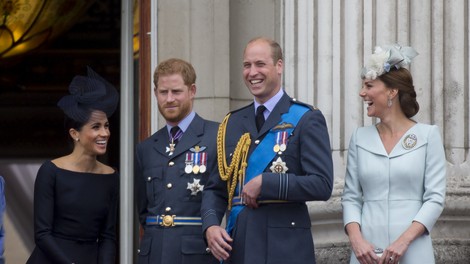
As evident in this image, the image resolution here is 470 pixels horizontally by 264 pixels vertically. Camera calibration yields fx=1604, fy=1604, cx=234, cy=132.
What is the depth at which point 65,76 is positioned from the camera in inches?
483

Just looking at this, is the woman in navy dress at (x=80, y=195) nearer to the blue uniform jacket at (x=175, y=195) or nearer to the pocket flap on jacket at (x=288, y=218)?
the blue uniform jacket at (x=175, y=195)

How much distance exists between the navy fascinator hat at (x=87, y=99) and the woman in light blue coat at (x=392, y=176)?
1557mm

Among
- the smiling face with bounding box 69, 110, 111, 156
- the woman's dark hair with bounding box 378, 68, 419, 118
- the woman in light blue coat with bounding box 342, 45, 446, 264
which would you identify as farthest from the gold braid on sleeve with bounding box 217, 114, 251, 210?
the smiling face with bounding box 69, 110, 111, 156

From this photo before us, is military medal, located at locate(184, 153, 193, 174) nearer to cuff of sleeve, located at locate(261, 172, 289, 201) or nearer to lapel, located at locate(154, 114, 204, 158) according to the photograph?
lapel, located at locate(154, 114, 204, 158)

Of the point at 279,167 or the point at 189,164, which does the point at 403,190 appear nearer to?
the point at 279,167

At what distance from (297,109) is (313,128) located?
177mm

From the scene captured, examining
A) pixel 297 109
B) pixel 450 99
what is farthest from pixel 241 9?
pixel 297 109

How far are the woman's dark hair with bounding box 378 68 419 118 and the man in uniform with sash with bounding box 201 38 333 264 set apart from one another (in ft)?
1.44

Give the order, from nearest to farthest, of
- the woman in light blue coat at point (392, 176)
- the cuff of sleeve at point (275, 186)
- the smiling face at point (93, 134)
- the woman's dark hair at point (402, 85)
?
the cuff of sleeve at point (275, 186), the woman in light blue coat at point (392, 176), the woman's dark hair at point (402, 85), the smiling face at point (93, 134)

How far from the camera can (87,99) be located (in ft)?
29.1

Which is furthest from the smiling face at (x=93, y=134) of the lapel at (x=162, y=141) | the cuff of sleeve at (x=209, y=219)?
the cuff of sleeve at (x=209, y=219)

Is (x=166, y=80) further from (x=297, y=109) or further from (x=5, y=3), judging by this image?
(x=5, y=3)

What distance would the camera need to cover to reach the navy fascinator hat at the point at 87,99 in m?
8.87

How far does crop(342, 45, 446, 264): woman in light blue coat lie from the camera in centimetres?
777
